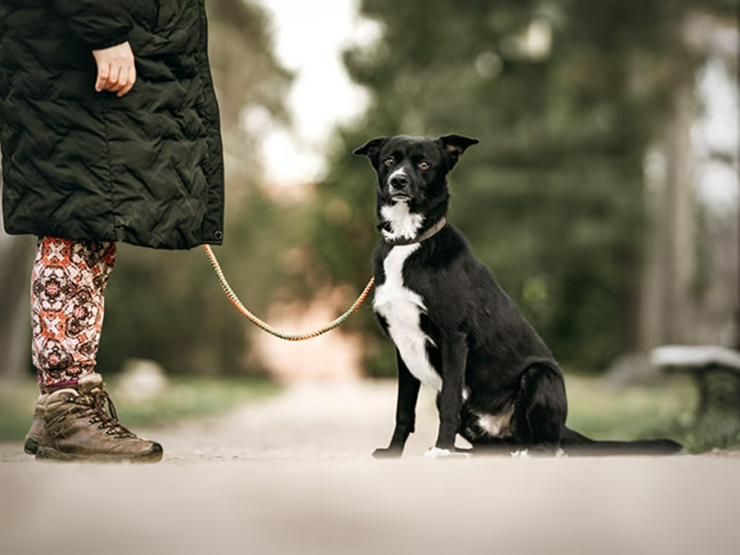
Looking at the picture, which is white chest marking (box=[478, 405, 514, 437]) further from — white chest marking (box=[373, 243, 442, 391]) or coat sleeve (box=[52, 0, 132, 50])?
coat sleeve (box=[52, 0, 132, 50])

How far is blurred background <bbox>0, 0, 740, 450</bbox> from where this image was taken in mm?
14750

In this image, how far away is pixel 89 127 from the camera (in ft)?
10.9

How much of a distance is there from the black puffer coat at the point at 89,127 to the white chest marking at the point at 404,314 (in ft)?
2.45

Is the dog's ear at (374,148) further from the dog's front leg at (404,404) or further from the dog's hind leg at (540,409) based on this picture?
the dog's hind leg at (540,409)

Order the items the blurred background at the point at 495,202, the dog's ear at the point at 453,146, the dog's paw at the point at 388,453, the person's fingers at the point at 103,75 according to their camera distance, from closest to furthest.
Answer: the person's fingers at the point at 103,75, the dog's paw at the point at 388,453, the dog's ear at the point at 453,146, the blurred background at the point at 495,202

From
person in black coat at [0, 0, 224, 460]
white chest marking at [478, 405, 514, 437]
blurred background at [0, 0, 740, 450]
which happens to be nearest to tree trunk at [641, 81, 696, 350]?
blurred background at [0, 0, 740, 450]

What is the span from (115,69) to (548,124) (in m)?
15.4

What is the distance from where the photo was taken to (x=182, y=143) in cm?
348

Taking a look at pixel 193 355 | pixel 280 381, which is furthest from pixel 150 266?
pixel 280 381

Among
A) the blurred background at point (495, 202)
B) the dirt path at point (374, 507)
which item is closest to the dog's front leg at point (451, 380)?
the dirt path at point (374, 507)

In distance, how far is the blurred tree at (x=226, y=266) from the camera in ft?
53.3

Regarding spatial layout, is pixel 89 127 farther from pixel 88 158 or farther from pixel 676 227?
pixel 676 227

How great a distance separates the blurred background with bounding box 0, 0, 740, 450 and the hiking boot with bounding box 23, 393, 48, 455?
7490mm

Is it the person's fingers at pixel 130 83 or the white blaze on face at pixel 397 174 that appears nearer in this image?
the person's fingers at pixel 130 83
